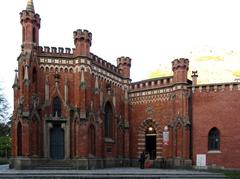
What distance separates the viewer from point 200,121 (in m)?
42.4

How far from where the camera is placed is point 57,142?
3806cm

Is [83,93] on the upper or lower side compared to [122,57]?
lower

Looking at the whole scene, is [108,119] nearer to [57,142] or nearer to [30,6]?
[57,142]

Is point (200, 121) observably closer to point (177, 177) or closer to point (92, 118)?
point (92, 118)

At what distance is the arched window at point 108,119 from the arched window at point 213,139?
10.1m

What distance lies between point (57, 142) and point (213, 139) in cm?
1518

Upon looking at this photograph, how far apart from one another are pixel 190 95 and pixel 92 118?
421 inches

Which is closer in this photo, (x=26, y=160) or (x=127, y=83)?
(x=26, y=160)

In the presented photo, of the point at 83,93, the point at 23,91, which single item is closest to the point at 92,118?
the point at 83,93

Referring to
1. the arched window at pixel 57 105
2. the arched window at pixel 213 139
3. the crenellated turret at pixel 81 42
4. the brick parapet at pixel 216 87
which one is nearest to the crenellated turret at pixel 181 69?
the brick parapet at pixel 216 87

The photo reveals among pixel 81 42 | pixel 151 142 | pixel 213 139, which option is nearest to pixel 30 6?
pixel 81 42

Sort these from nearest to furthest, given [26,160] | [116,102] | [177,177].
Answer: [177,177], [26,160], [116,102]

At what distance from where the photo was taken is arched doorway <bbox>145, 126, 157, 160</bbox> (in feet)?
151

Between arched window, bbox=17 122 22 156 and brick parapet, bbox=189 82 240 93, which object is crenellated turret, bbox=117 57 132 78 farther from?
arched window, bbox=17 122 22 156
